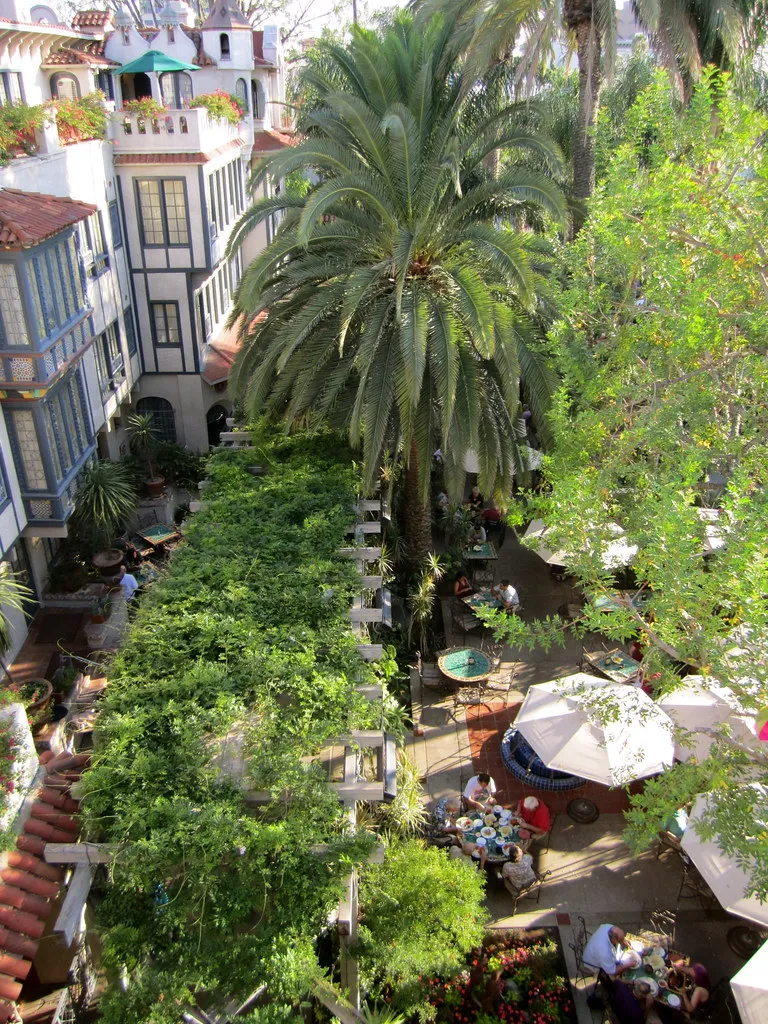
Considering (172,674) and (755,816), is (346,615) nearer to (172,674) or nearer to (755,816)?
(172,674)

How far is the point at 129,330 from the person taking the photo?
20.7m

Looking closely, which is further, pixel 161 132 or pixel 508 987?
pixel 161 132

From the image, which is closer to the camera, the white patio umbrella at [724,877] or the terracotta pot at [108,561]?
the white patio umbrella at [724,877]

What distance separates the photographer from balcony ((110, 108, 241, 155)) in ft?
63.6

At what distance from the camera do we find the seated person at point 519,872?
10.4 meters

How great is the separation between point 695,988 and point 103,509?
12.5 metres

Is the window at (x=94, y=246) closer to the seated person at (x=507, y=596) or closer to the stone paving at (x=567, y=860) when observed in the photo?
the seated person at (x=507, y=596)

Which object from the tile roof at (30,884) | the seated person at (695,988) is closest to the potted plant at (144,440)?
the tile roof at (30,884)

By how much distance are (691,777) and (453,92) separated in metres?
10.8

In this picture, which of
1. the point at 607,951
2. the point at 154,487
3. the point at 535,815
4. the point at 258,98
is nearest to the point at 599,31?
the point at 154,487

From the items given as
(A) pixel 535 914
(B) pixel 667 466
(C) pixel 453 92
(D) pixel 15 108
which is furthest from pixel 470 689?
(D) pixel 15 108

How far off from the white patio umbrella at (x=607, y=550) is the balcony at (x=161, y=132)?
1258 centimetres

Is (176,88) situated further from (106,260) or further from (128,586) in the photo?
(128,586)

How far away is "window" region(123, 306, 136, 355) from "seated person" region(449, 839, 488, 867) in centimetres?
1505
